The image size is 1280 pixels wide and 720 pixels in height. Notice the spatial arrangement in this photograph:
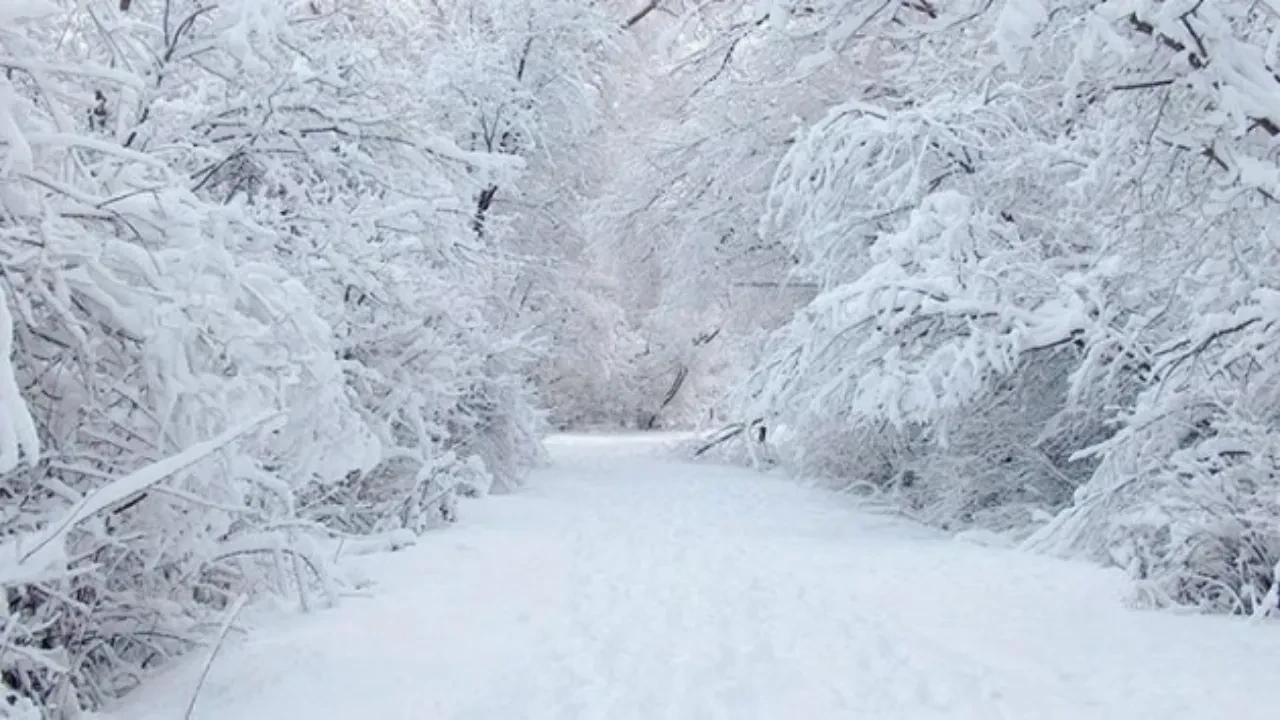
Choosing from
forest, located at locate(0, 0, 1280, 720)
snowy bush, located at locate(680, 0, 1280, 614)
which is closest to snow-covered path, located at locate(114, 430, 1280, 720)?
forest, located at locate(0, 0, 1280, 720)

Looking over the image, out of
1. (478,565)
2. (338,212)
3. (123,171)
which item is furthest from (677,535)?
(123,171)

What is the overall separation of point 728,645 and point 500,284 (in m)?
9.78

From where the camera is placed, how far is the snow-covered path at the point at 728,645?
4.22 m

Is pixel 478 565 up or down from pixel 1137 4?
down

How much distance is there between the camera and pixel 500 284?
47.7 ft

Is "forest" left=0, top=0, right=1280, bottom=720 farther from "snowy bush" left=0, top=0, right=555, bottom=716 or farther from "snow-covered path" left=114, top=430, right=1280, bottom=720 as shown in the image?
"snow-covered path" left=114, top=430, right=1280, bottom=720

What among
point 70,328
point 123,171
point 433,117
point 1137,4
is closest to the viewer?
point 70,328

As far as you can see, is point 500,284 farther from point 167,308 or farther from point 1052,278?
point 167,308

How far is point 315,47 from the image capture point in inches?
247

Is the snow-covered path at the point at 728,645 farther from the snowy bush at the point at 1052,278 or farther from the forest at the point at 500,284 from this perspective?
the snowy bush at the point at 1052,278

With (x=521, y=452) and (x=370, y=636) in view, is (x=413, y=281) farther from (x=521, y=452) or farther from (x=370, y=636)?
(x=521, y=452)

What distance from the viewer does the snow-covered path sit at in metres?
4.22

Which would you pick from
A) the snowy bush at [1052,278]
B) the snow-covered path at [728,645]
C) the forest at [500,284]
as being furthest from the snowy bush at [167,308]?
the snowy bush at [1052,278]

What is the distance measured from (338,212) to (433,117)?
8086 millimetres
